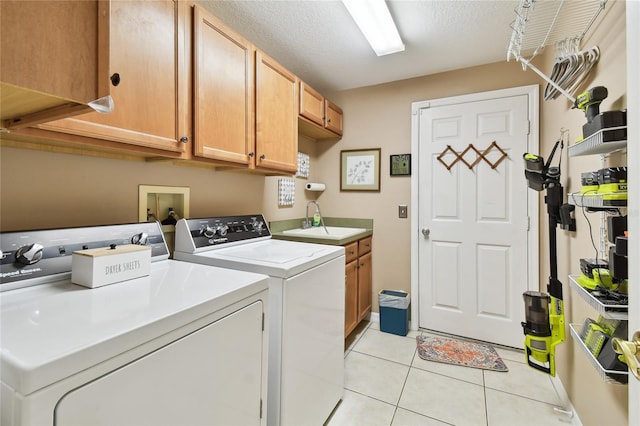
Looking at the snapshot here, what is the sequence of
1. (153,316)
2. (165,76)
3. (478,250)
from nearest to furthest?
(153,316)
(165,76)
(478,250)

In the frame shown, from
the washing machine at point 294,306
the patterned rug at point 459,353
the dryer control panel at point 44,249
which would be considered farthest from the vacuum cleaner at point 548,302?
the dryer control panel at point 44,249

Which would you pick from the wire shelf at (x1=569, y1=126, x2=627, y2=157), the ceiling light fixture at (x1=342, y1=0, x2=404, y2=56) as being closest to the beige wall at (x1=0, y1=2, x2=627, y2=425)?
the wire shelf at (x1=569, y1=126, x2=627, y2=157)

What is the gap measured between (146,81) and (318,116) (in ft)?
5.34

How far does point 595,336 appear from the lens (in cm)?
115

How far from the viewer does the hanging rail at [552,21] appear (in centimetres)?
135

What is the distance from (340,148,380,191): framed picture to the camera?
304cm

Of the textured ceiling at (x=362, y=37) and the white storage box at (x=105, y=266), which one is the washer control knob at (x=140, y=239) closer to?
the white storage box at (x=105, y=266)

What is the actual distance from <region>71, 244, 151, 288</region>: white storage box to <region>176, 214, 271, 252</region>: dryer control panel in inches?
18.5

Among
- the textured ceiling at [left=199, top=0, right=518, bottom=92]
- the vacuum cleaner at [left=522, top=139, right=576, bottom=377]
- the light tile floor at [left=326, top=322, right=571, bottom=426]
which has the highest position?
the textured ceiling at [left=199, top=0, right=518, bottom=92]

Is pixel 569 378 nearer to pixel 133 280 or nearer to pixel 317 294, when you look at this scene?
pixel 317 294

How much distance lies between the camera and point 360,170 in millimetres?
3111

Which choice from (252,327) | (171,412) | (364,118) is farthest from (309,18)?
(171,412)

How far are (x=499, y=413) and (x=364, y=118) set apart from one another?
2631 mm

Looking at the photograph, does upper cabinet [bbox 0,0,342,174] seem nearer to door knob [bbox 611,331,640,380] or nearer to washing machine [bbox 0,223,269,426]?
washing machine [bbox 0,223,269,426]
